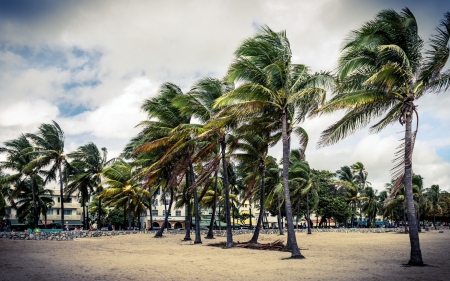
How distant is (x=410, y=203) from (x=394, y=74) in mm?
4364

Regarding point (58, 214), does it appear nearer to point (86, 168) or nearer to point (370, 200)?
point (86, 168)

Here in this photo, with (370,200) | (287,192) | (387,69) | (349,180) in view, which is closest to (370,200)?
(370,200)

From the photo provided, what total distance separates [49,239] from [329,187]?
4962cm

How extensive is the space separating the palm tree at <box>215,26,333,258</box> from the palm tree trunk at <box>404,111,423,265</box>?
12.9 ft

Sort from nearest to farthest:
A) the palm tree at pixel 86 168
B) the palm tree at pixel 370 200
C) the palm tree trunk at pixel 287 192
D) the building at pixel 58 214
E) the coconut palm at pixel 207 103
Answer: the palm tree trunk at pixel 287 192 < the coconut palm at pixel 207 103 < the palm tree at pixel 86 168 < the palm tree at pixel 370 200 < the building at pixel 58 214

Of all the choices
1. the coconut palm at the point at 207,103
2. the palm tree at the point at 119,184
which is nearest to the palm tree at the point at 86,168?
the palm tree at the point at 119,184

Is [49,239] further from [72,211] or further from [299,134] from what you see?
[72,211]

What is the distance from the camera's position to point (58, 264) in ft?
41.5

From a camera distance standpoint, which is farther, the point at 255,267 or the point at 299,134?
the point at 299,134

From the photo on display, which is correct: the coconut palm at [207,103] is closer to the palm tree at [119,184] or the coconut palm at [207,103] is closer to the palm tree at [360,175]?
the palm tree at [119,184]

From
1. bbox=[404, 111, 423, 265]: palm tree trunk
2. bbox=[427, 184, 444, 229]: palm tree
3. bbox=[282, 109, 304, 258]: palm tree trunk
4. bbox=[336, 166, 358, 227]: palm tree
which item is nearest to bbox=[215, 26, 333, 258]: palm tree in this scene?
bbox=[282, 109, 304, 258]: palm tree trunk

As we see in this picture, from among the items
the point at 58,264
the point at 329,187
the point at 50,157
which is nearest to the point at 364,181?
the point at 329,187

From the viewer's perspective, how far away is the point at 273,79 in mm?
16156

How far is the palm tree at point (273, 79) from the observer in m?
15.5
